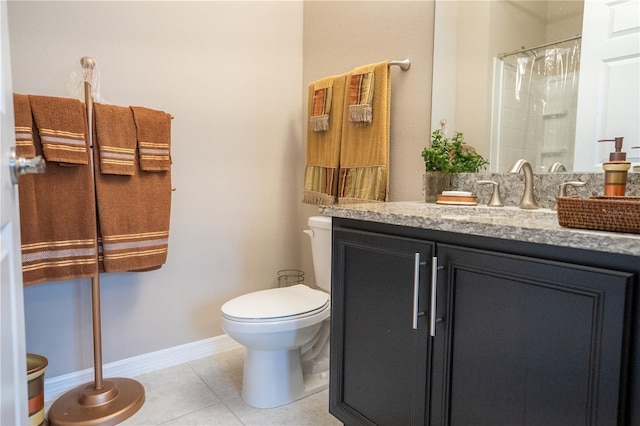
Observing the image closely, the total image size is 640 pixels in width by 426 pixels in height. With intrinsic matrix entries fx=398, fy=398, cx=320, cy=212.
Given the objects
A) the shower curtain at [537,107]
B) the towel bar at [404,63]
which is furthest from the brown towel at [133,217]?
the shower curtain at [537,107]

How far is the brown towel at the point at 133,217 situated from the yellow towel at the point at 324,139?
76 centimetres

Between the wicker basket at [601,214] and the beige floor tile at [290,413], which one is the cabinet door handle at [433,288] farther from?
the beige floor tile at [290,413]

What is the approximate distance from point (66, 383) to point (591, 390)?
202 centimetres

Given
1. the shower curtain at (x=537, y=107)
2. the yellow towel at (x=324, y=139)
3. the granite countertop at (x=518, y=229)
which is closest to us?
the granite countertop at (x=518, y=229)

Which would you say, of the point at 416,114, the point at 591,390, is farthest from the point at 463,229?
the point at 416,114

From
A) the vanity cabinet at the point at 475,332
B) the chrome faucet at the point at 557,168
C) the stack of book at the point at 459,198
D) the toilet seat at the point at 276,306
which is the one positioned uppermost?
the chrome faucet at the point at 557,168

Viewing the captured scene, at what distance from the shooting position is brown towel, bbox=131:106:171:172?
169 centimetres

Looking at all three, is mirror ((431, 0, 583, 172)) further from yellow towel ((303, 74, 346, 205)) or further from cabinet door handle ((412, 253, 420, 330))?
cabinet door handle ((412, 253, 420, 330))

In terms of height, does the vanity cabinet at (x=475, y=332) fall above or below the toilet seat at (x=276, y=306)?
above

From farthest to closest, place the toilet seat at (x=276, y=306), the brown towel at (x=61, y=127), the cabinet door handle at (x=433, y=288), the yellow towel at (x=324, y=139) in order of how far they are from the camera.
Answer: the yellow towel at (x=324, y=139) → the toilet seat at (x=276, y=306) → the brown towel at (x=61, y=127) → the cabinet door handle at (x=433, y=288)

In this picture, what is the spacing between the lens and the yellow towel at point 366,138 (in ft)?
5.84

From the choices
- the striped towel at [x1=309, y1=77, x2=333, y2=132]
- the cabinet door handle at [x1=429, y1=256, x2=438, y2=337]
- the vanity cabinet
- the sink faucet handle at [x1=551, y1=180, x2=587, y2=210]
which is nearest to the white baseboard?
the vanity cabinet

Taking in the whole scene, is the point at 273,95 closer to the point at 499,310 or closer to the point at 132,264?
the point at 132,264

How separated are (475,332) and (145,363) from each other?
5.55 feet
